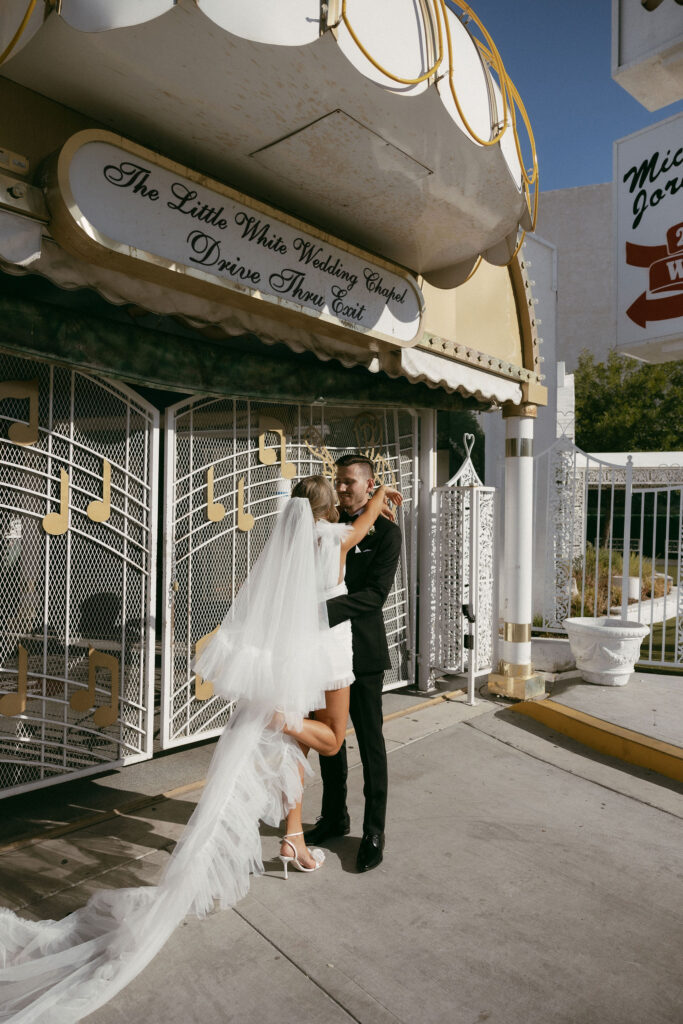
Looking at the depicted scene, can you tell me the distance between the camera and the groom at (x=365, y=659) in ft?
11.0

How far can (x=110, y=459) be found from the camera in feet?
13.8

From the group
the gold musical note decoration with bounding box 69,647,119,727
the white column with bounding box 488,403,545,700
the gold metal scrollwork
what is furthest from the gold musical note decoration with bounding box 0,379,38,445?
the white column with bounding box 488,403,545,700

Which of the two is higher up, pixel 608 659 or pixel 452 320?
pixel 452 320

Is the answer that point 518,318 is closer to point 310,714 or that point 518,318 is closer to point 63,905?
point 310,714

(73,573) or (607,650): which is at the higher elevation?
(73,573)

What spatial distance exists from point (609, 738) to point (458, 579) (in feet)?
6.08

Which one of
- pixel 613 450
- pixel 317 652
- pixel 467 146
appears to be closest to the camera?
pixel 317 652

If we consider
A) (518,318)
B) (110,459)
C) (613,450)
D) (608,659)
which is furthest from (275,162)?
(613,450)

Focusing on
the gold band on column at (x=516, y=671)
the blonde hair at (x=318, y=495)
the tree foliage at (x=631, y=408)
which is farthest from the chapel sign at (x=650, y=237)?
the tree foliage at (x=631, y=408)

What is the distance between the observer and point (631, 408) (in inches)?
820

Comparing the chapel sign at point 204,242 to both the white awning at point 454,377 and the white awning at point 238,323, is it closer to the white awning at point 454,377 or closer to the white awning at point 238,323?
the white awning at point 238,323

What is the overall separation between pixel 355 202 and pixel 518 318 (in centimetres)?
295

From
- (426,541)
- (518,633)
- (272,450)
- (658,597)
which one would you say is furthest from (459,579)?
(658,597)

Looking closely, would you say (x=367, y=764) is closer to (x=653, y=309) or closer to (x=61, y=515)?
(x=61, y=515)
